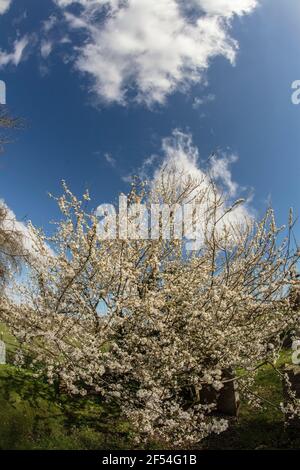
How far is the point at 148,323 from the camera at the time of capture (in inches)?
483

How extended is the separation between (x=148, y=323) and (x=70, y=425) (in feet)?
11.7

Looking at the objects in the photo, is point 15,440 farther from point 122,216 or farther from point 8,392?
point 122,216

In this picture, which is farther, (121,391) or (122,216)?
(122,216)

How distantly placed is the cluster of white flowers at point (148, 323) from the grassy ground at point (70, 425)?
517 millimetres

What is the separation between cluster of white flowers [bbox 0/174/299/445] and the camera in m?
11.6

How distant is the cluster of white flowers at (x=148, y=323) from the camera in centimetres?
1155

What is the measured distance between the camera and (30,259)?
1541 centimetres

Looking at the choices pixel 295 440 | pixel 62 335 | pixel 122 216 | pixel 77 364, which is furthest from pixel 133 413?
pixel 122 216

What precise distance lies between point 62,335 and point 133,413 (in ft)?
9.65

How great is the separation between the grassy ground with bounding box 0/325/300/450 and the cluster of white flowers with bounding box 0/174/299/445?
517mm

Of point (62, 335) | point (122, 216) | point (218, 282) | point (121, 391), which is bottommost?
point (121, 391)

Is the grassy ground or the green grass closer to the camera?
the green grass

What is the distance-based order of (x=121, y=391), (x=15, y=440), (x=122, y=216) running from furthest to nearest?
(x=122, y=216), (x=121, y=391), (x=15, y=440)

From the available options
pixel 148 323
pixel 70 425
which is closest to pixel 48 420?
pixel 70 425
